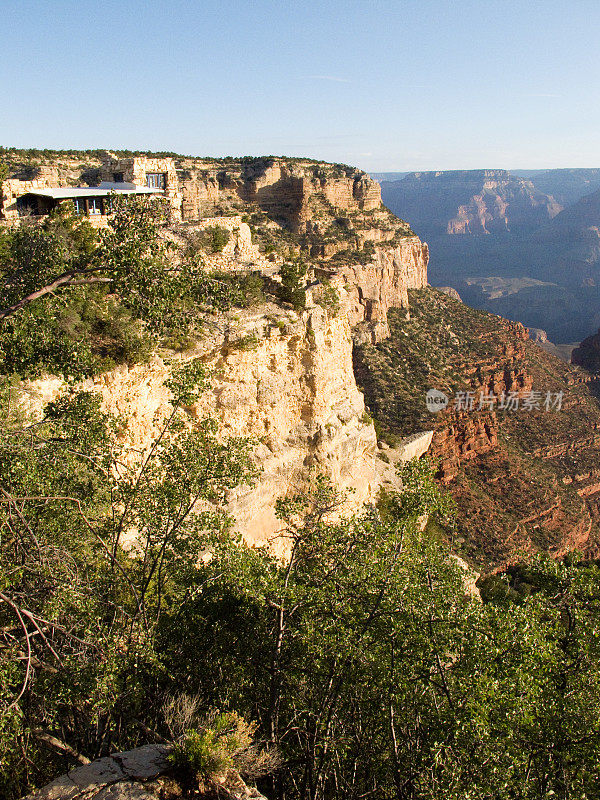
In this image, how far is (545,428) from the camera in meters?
46.8

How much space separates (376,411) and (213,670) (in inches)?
1231

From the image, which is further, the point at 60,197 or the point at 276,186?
the point at 276,186

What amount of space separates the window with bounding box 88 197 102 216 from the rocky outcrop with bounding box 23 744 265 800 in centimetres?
1520

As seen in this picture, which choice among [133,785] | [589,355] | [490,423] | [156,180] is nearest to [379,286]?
[490,423]

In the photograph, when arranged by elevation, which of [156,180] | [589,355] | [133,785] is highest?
[156,180]

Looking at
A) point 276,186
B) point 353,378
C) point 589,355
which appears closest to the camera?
point 353,378

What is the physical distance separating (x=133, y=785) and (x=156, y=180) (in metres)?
22.7

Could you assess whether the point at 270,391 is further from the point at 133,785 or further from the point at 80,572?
the point at 133,785

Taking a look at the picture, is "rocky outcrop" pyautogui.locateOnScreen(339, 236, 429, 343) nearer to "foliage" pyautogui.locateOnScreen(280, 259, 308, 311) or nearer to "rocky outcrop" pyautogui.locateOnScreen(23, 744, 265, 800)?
"foliage" pyautogui.locateOnScreen(280, 259, 308, 311)

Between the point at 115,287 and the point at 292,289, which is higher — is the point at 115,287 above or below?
above

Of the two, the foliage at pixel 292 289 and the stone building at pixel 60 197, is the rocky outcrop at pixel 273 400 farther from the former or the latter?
the stone building at pixel 60 197

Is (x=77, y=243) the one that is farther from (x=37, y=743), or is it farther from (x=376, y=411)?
(x=376, y=411)

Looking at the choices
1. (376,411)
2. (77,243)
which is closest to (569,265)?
(376,411)

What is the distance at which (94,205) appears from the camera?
17422mm
